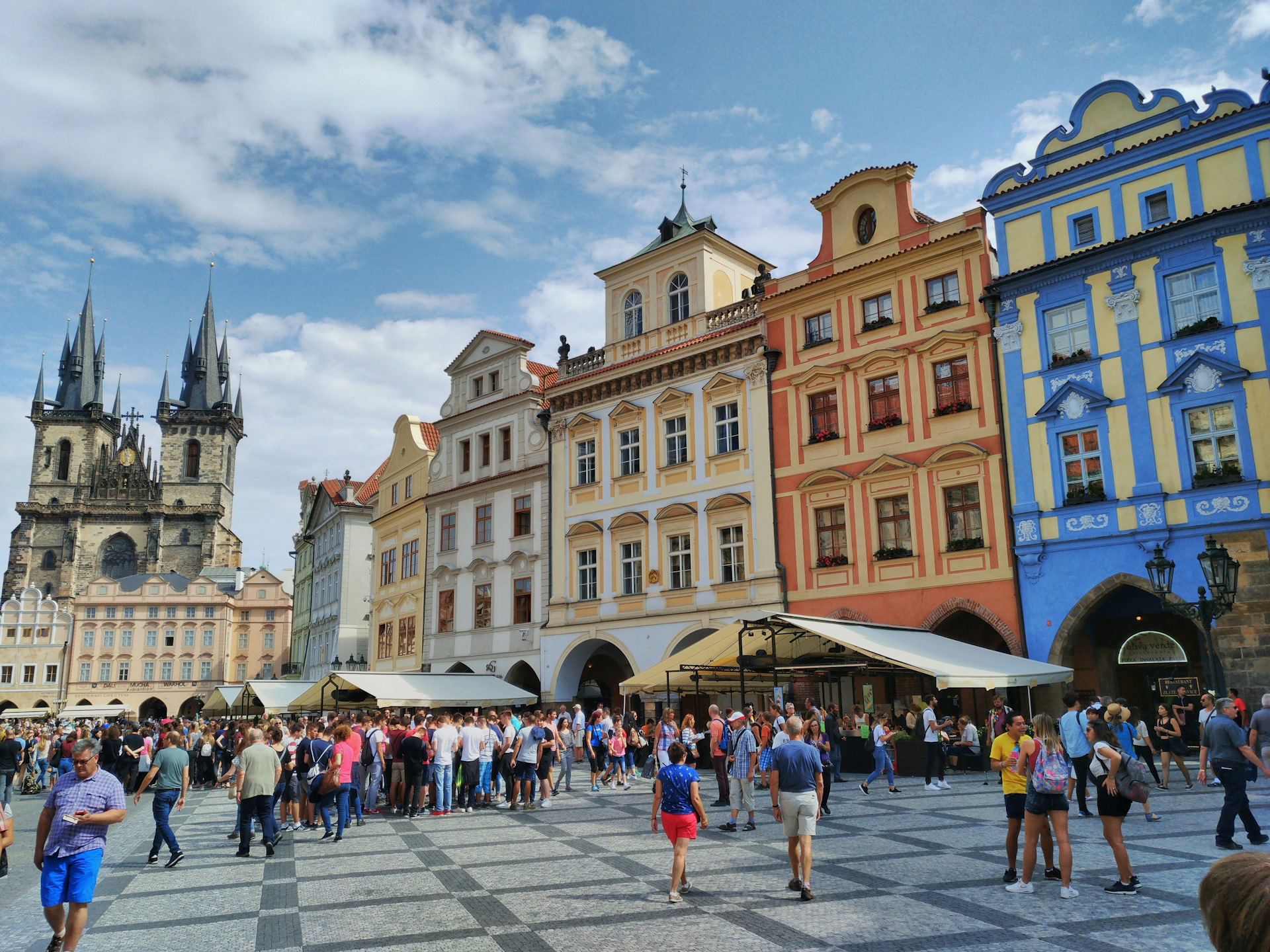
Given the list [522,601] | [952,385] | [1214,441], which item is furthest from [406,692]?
[1214,441]

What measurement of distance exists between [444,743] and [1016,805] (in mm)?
11602

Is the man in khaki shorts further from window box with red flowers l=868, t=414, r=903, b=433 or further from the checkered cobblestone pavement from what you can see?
window box with red flowers l=868, t=414, r=903, b=433

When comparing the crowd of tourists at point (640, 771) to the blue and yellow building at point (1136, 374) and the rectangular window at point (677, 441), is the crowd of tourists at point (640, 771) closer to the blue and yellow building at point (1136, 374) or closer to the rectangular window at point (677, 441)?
the blue and yellow building at point (1136, 374)

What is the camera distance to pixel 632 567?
32.4 meters

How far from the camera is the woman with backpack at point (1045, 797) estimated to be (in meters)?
8.97

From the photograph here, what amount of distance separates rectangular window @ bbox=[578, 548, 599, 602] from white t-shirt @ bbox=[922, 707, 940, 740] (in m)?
15.7

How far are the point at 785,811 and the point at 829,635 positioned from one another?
360 inches

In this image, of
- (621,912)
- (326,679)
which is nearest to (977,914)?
(621,912)

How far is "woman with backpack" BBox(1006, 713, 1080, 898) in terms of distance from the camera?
897 centimetres

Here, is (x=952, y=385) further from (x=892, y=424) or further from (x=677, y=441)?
(x=677, y=441)

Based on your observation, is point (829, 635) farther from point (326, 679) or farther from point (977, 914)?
point (326, 679)

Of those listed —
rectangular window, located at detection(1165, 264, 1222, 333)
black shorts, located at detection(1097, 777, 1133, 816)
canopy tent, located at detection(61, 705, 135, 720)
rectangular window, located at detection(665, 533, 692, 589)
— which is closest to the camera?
black shorts, located at detection(1097, 777, 1133, 816)

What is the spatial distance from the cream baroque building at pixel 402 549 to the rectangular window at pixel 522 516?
6.07m

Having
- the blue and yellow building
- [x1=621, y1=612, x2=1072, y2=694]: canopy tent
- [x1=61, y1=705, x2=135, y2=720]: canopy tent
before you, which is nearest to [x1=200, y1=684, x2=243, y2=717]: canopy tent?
[x1=621, y1=612, x2=1072, y2=694]: canopy tent
